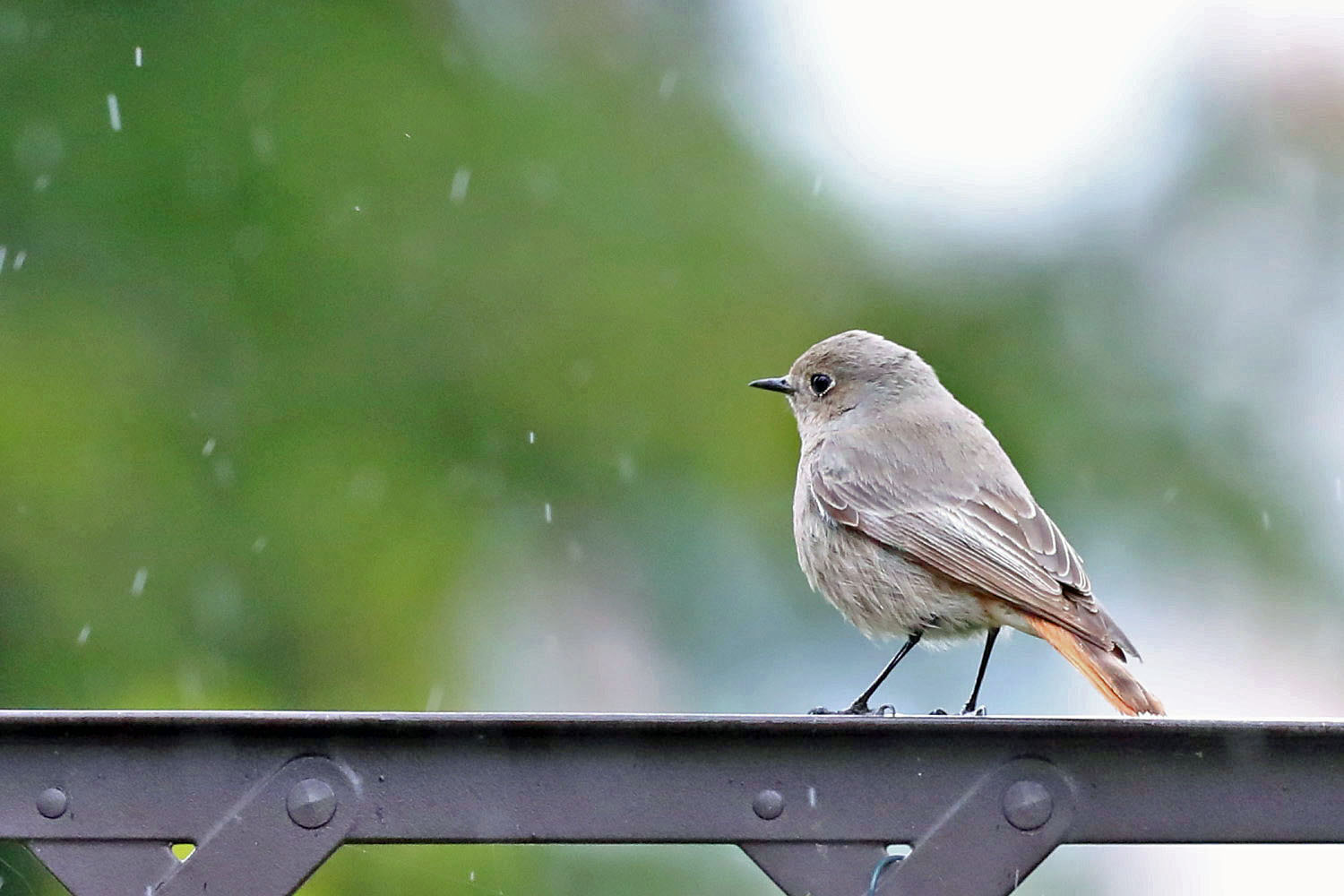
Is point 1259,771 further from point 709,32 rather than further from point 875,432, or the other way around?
point 709,32

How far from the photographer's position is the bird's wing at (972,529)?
14.2 feet

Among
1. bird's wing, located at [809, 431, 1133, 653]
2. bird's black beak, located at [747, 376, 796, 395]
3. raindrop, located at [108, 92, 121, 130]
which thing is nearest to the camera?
bird's wing, located at [809, 431, 1133, 653]

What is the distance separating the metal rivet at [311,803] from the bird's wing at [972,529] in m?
2.20

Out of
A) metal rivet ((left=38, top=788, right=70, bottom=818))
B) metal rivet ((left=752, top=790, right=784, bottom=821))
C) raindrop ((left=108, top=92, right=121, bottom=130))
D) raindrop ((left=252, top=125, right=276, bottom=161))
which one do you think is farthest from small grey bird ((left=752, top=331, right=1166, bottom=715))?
raindrop ((left=108, top=92, right=121, bottom=130))

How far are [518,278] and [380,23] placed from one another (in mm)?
1442

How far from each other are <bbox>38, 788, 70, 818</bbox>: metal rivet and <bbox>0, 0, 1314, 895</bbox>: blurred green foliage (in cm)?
388

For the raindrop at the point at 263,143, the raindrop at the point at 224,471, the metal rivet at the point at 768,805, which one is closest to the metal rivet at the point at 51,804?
the metal rivet at the point at 768,805

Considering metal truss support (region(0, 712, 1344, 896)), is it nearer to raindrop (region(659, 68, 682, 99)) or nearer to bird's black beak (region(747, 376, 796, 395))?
bird's black beak (region(747, 376, 796, 395))

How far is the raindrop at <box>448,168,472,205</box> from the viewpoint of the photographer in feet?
27.8

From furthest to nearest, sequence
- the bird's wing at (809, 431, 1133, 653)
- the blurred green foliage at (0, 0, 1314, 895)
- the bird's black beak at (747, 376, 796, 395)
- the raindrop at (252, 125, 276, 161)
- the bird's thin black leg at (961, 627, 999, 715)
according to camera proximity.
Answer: the raindrop at (252, 125, 276, 161) < the blurred green foliage at (0, 0, 1314, 895) < the bird's black beak at (747, 376, 796, 395) < the bird's thin black leg at (961, 627, 999, 715) < the bird's wing at (809, 431, 1133, 653)

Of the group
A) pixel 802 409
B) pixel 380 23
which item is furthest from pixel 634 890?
pixel 380 23

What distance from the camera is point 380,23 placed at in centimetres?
846

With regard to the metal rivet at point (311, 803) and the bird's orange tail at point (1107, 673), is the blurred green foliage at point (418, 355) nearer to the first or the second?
the bird's orange tail at point (1107, 673)

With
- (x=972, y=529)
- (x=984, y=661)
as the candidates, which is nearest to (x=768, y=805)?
(x=972, y=529)
